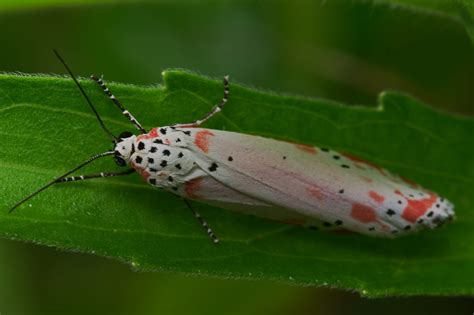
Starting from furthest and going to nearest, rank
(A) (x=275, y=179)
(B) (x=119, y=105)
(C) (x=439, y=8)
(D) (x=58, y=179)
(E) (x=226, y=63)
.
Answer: (E) (x=226, y=63) → (C) (x=439, y=8) → (A) (x=275, y=179) → (B) (x=119, y=105) → (D) (x=58, y=179)

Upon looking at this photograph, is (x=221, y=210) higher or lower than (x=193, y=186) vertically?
lower

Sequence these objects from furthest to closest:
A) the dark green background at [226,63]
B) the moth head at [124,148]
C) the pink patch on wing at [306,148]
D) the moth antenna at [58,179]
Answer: the dark green background at [226,63], the pink patch on wing at [306,148], the moth head at [124,148], the moth antenna at [58,179]

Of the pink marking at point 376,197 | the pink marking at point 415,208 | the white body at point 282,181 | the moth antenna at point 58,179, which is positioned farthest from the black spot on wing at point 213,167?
the pink marking at point 415,208

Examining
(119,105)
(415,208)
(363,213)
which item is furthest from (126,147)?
(415,208)

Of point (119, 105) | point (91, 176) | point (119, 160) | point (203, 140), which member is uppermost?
point (119, 105)

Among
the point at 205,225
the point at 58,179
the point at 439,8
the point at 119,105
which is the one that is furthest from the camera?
the point at 439,8

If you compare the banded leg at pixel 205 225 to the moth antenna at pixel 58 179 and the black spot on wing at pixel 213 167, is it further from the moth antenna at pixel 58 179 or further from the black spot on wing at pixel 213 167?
the moth antenna at pixel 58 179

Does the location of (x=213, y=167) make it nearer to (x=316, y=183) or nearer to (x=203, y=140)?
(x=203, y=140)
